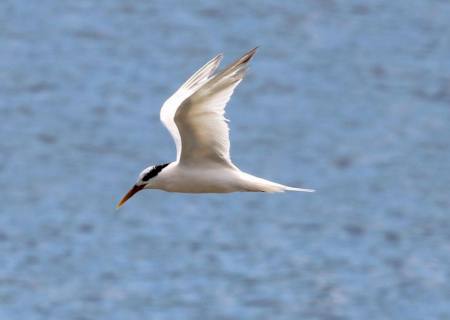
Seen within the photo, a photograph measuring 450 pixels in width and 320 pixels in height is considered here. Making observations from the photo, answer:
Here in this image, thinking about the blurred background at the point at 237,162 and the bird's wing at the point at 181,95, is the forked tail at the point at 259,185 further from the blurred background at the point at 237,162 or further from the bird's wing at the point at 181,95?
the blurred background at the point at 237,162

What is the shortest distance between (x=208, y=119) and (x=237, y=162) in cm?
1605

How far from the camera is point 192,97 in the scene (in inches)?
443

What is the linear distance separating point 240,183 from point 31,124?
18.6m

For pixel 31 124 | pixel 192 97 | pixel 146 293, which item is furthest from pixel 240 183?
pixel 31 124

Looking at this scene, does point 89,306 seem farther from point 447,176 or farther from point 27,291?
point 447,176

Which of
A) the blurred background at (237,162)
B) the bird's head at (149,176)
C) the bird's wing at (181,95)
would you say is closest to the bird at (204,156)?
the bird's head at (149,176)

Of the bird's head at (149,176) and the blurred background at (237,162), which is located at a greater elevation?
the bird's head at (149,176)

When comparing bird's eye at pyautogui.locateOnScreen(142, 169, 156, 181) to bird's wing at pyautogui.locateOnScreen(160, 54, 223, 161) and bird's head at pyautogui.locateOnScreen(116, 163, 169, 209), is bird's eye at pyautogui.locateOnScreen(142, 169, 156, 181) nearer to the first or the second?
bird's head at pyautogui.locateOnScreen(116, 163, 169, 209)

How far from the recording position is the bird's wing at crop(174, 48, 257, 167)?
11.1m

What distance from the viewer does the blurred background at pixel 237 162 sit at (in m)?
25.3

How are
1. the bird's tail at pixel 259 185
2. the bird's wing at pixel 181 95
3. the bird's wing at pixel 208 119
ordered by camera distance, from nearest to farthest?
the bird's wing at pixel 208 119 → the bird's tail at pixel 259 185 → the bird's wing at pixel 181 95

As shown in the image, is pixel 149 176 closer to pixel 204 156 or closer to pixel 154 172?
pixel 154 172

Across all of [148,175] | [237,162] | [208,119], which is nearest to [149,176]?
[148,175]

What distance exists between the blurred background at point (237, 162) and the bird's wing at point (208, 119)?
12191 millimetres
